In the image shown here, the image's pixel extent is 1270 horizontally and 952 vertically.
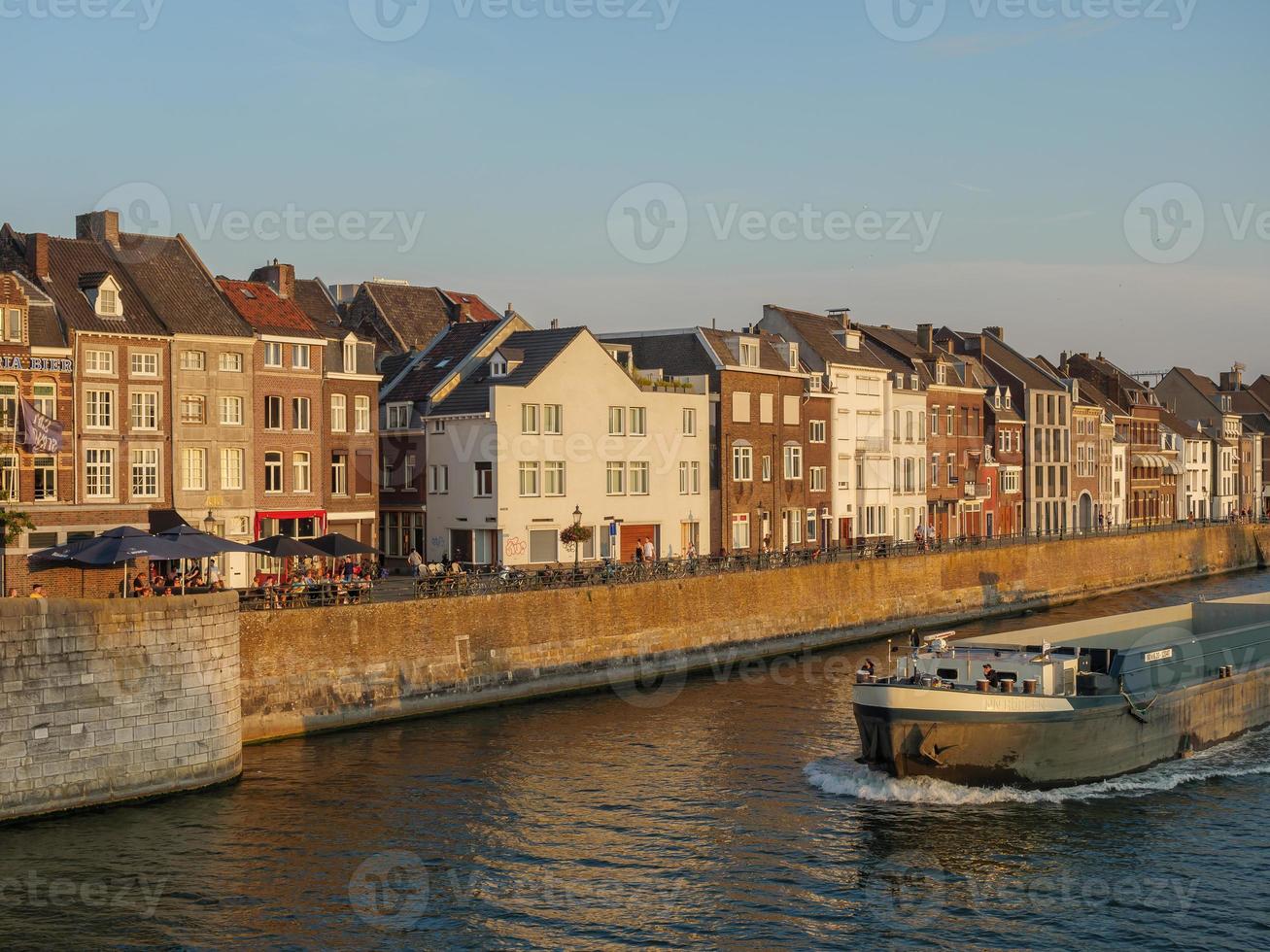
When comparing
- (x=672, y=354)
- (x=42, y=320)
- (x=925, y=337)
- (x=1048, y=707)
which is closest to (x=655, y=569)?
(x=672, y=354)

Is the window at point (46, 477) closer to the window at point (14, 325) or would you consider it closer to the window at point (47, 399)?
the window at point (47, 399)

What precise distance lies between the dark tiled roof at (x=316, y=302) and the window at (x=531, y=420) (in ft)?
37.5


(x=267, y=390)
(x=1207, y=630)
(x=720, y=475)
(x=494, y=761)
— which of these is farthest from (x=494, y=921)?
(x=720, y=475)

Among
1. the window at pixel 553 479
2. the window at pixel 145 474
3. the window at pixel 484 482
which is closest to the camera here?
the window at pixel 145 474

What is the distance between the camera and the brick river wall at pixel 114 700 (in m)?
32.2

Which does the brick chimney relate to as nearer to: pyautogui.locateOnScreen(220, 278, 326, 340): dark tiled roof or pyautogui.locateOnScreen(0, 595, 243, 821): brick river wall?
pyautogui.locateOnScreen(220, 278, 326, 340): dark tiled roof

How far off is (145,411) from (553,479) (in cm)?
1829

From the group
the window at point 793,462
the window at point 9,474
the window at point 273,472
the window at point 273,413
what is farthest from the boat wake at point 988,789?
the window at point 793,462

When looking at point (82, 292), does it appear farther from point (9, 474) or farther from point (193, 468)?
point (9, 474)

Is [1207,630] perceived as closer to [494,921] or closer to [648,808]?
[648,808]

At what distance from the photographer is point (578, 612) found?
2042 inches

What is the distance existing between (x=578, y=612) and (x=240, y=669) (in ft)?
49.6

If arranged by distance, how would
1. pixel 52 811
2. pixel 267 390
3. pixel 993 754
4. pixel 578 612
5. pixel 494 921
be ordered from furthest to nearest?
pixel 267 390 → pixel 578 612 → pixel 993 754 → pixel 52 811 → pixel 494 921

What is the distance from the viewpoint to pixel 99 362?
49688 millimetres
